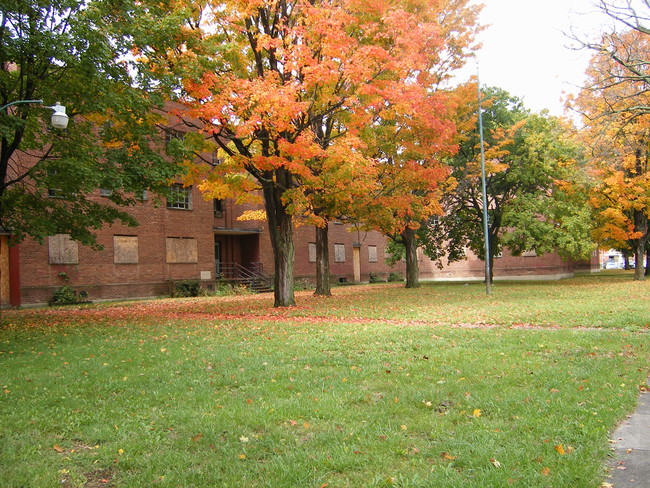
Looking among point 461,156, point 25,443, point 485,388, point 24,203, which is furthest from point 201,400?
point 461,156

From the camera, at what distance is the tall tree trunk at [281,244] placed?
17172 mm

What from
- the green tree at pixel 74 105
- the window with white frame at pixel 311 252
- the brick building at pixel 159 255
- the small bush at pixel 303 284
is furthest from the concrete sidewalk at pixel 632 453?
the window with white frame at pixel 311 252

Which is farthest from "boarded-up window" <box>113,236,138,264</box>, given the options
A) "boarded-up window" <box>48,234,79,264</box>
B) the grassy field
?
the grassy field

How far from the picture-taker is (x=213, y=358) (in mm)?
7848

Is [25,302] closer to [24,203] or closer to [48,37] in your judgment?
[24,203]

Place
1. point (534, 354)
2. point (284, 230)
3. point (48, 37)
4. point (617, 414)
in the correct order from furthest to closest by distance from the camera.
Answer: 1. point (284, 230)
2. point (48, 37)
3. point (534, 354)
4. point (617, 414)

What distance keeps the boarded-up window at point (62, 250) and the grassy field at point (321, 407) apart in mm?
13570

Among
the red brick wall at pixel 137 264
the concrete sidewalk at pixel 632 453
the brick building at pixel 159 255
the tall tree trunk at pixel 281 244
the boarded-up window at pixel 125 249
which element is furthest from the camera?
the boarded-up window at pixel 125 249

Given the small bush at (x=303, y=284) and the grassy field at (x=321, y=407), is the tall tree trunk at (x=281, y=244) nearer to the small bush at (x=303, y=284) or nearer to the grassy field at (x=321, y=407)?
the grassy field at (x=321, y=407)

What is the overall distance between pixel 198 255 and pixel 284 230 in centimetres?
1258

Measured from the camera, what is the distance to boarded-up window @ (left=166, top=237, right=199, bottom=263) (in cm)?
2717

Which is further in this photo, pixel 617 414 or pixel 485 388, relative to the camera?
pixel 485 388

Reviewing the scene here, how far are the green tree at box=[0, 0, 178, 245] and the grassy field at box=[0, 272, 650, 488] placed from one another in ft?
13.2

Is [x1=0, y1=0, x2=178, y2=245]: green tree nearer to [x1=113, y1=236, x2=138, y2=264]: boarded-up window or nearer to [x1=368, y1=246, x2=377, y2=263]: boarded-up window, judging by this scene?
[x1=113, y1=236, x2=138, y2=264]: boarded-up window
